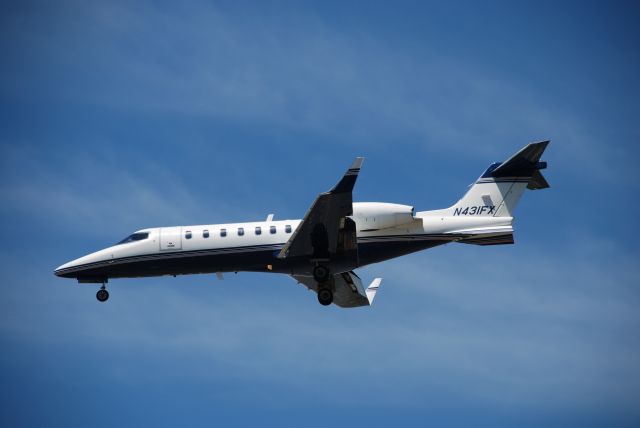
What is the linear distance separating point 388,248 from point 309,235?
3101 millimetres

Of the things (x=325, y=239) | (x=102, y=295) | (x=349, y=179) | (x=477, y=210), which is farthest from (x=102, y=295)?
(x=477, y=210)

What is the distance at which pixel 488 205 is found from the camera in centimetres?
3747

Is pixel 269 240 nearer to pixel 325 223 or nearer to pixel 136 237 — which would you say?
pixel 325 223

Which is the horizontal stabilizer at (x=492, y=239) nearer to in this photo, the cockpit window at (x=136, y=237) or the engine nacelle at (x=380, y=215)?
the engine nacelle at (x=380, y=215)

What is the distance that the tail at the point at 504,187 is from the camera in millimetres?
37406

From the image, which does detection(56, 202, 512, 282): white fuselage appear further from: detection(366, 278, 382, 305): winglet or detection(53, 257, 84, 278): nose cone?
detection(366, 278, 382, 305): winglet

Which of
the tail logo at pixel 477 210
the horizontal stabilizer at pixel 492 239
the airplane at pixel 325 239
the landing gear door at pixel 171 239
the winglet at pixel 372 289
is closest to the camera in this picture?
the airplane at pixel 325 239

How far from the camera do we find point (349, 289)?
40469 millimetres

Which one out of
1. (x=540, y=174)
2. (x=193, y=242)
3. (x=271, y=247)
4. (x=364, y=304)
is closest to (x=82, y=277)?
(x=193, y=242)

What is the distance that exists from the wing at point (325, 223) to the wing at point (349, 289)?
329 centimetres

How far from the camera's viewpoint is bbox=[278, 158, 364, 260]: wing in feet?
110

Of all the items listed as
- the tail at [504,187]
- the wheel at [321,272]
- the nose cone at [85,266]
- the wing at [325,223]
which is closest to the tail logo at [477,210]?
the tail at [504,187]

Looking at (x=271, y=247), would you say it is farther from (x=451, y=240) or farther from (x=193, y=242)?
(x=451, y=240)

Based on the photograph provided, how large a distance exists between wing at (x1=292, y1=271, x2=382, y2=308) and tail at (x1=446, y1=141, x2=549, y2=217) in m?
5.37
